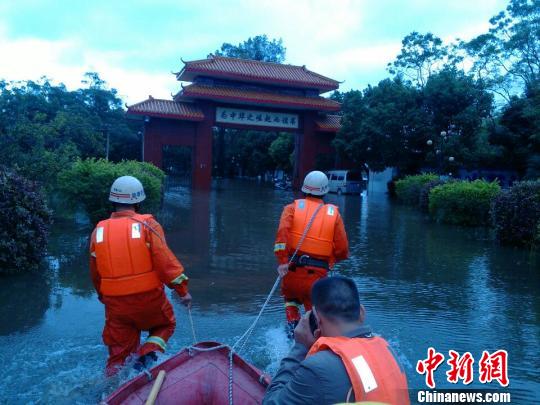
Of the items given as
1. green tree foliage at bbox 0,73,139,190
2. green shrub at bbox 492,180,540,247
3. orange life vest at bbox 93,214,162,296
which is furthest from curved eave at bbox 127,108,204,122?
orange life vest at bbox 93,214,162,296

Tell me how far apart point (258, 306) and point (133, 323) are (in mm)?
2733

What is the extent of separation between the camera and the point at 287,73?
107 feet

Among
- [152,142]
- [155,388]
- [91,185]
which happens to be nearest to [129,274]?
[155,388]

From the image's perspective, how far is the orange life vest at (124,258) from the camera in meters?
3.79

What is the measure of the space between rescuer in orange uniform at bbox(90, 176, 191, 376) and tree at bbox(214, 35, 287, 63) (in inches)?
2190

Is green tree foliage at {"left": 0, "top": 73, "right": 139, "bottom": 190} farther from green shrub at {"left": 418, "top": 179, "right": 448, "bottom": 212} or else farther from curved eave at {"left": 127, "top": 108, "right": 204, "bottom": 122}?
green shrub at {"left": 418, "top": 179, "right": 448, "bottom": 212}

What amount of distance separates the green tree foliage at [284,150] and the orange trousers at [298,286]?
39.6 metres

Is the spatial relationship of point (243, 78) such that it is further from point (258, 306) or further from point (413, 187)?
point (258, 306)

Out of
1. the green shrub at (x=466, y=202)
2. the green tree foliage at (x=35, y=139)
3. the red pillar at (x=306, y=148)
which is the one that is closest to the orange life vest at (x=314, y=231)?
the green tree foliage at (x=35, y=139)

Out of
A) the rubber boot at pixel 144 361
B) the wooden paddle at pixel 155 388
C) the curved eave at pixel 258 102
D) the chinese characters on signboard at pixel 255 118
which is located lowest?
the rubber boot at pixel 144 361

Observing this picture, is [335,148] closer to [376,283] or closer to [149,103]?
[149,103]

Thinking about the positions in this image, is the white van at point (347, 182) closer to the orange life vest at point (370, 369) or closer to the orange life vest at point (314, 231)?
the orange life vest at point (314, 231)

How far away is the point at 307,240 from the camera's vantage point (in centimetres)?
463

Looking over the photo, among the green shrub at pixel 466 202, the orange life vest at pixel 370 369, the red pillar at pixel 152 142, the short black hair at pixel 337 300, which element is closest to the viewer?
the orange life vest at pixel 370 369
